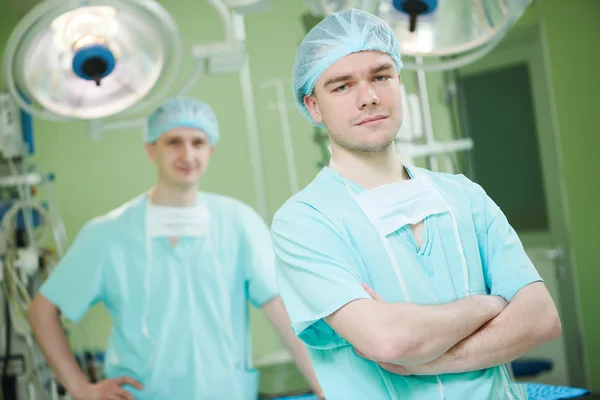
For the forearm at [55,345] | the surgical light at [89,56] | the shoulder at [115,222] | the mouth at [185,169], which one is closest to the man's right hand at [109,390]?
the forearm at [55,345]

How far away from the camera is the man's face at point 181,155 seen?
209 centimetres

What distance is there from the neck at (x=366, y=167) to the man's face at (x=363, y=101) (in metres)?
0.03

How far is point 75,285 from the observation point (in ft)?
6.59


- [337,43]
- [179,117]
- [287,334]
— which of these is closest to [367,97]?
[337,43]

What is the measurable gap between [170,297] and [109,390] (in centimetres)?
31

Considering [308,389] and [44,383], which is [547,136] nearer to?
[308,389]

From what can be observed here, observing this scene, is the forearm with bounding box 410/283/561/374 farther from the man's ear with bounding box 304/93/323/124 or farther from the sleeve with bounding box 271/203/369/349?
the man's ear with bounding box 304/93/323/124

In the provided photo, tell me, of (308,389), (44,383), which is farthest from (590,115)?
(44,383)

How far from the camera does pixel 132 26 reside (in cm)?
184

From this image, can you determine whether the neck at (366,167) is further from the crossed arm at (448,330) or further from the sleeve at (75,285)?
the sleeve at (75,285)

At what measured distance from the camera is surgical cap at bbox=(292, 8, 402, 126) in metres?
1.31

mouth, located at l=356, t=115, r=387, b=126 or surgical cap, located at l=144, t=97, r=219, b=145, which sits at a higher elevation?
surgical cap, located at l=144, t=97, r=219, b=145

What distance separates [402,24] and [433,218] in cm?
68

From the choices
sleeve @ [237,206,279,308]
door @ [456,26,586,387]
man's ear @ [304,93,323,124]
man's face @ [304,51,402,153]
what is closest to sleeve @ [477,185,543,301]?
man's face @ [304,51,402,153]
